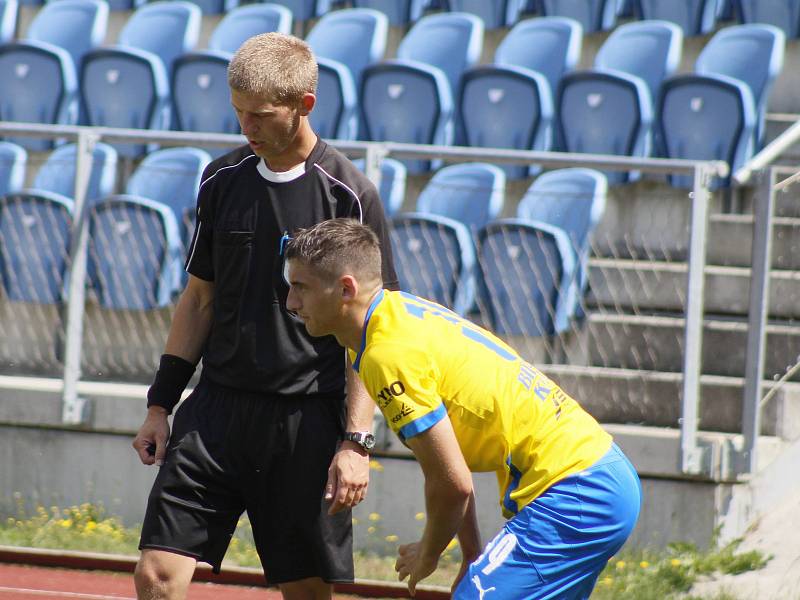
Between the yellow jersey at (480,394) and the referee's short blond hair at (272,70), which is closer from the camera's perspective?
the yellow jersey at (480,394)

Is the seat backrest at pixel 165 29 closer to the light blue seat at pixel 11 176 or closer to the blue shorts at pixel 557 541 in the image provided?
the light blue seat at pixel 11 176

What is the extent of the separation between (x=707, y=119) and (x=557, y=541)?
5517mm

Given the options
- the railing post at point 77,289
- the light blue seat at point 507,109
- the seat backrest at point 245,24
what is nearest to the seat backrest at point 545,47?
the light blue seat at point 507,109

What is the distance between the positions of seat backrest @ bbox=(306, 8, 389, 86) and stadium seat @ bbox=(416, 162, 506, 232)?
190 centimetres

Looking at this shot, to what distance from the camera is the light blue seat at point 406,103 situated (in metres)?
8.73

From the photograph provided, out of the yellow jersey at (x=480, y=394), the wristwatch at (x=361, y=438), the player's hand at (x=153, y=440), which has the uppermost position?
the yellow jersey at (x=480, y=394)

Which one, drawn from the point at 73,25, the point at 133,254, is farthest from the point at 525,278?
the point at 73,25

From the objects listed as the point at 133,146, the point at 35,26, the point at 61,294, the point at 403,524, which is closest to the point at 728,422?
the point at 403,524

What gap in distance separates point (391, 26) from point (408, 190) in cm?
230

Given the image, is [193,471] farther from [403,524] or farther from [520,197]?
[520,197]

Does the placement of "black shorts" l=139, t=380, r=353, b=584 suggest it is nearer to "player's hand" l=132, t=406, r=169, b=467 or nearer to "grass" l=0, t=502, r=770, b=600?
"player's hand" l=132, t=406, r=169, b=467

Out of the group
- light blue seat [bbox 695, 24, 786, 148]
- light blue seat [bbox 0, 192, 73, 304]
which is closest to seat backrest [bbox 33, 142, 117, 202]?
light blue seat [bbox 0, 192, 73, 304]

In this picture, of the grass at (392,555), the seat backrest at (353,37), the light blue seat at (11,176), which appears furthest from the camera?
the seat backrest at (353,37)

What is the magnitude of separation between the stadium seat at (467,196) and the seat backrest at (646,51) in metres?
1.46
